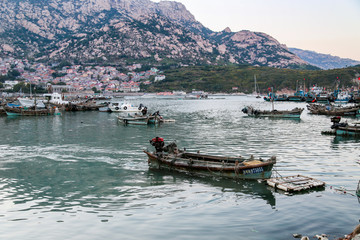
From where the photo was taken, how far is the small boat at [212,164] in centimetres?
1859

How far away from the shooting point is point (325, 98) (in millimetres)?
127625

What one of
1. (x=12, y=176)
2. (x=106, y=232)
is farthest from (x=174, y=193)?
(x=12, y=176)

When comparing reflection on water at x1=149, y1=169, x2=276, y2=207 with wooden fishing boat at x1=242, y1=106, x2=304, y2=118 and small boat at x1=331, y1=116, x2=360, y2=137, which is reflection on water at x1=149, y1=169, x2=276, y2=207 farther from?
wooden fishing boat at x1=242, y1=106, x2=304, y2=118

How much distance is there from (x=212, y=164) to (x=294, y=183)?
5040 millimetres

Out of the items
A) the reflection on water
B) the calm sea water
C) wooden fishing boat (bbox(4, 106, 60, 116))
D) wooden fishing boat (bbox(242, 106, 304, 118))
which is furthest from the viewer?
wooden fishing boat (bbox(4, 106, 60, 116))

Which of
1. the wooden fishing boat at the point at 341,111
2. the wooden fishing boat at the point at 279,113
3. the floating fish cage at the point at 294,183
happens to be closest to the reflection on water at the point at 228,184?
the floating fish cage at the point at 294,183

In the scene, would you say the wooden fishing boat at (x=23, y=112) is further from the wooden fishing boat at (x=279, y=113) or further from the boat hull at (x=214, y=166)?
the boat hull at (x=214, y=166)

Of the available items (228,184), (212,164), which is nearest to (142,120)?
(212,164)

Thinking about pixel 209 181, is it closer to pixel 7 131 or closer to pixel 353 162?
pixel 353 162

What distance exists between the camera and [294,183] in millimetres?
17422

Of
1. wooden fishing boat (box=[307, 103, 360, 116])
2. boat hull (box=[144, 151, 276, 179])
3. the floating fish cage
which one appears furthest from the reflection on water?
wooden fishing boat (box=[307, 103, 360, 116])

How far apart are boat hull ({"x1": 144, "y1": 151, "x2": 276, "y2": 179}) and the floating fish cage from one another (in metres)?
0.92

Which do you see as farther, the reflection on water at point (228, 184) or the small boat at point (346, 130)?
the small boat at point (346, 130)

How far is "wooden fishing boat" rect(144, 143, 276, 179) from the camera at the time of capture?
61.0 ft
